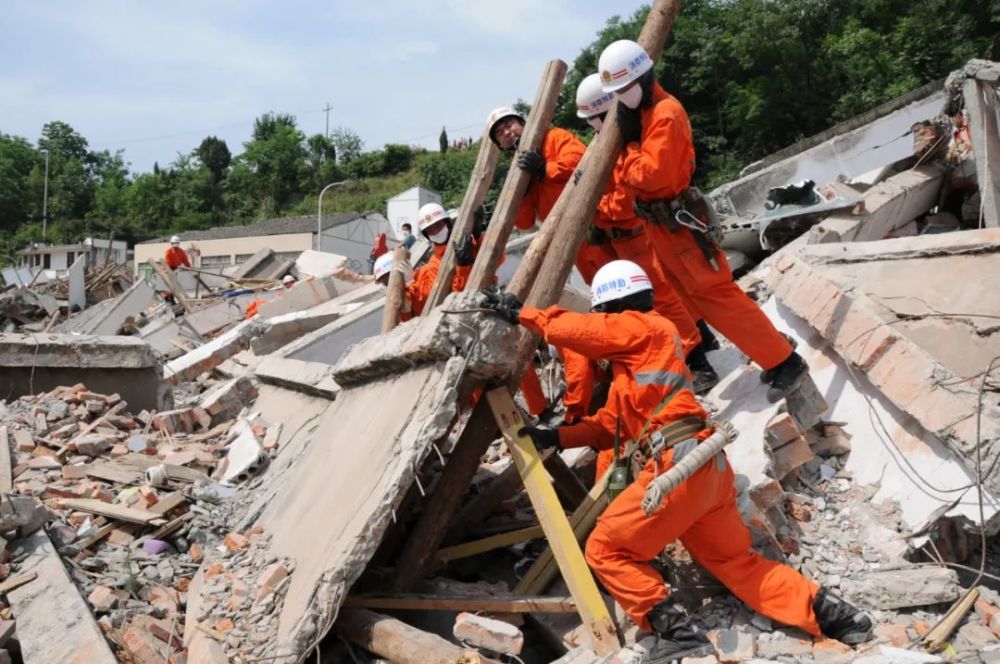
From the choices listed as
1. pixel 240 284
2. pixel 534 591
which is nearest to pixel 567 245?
pixel 534 591

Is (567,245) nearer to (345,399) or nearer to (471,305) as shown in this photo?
(471,305)

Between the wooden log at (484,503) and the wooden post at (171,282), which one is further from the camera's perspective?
the wooden post at (171,282)

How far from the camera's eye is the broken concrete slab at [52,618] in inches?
141

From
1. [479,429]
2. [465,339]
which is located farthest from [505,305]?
[479,429]

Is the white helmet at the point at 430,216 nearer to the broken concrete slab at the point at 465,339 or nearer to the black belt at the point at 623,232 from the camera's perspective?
the black belt at the point at 623,232

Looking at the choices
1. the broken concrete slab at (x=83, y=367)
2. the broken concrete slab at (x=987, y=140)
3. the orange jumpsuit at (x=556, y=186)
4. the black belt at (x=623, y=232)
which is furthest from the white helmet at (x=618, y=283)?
the broken concrete slab at (x=987, y=140)

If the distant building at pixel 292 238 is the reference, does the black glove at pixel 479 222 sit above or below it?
above

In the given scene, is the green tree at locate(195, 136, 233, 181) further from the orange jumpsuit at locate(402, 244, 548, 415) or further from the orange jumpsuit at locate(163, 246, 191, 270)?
the orange jumpsuit at locate(402, 244, 548, 415)

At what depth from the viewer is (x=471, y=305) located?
12.1ft

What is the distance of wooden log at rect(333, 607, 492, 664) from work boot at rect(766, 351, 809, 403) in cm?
224

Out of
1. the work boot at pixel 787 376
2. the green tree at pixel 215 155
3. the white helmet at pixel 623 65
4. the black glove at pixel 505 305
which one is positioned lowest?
the work boot at pixel 787 376

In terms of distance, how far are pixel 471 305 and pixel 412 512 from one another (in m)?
1.57

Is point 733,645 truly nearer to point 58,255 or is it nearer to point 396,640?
point 396,640

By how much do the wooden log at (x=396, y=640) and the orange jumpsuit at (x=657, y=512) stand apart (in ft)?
2.26
